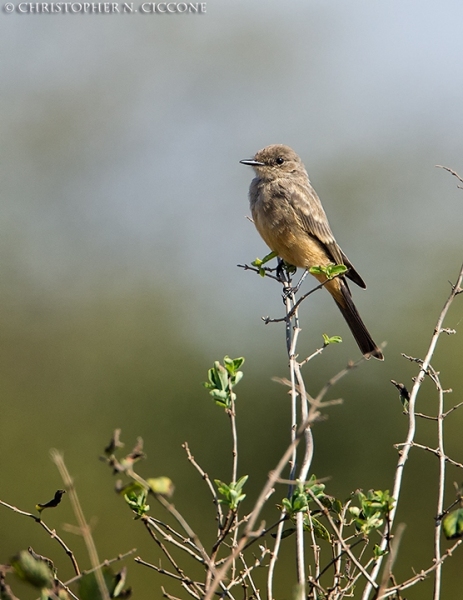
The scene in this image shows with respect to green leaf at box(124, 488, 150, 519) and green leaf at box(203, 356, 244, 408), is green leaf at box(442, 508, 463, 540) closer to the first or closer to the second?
green leaf at box(203, 356, 244, 408)

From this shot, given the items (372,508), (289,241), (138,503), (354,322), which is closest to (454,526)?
(372,508)

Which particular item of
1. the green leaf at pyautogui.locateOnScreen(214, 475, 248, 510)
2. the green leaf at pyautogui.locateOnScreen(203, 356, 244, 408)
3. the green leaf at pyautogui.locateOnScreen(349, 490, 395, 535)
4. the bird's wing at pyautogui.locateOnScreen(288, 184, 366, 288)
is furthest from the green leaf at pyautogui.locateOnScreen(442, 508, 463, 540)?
the bird's wing at pyautogui.locateOnScreen(288, 184, 366, 288)

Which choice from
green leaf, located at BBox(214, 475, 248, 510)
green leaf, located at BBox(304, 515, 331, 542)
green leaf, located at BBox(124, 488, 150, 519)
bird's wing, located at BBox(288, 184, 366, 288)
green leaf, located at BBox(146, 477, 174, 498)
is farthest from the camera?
bird's wing, located at BBox(288, 184, 366, 288)

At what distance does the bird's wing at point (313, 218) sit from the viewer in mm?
6762

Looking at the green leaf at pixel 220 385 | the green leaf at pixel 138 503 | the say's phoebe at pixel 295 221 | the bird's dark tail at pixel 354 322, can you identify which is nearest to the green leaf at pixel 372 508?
the green leaf at pixel 220 385

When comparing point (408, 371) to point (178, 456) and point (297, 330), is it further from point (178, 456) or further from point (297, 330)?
point (297, 330)

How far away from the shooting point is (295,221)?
664cm

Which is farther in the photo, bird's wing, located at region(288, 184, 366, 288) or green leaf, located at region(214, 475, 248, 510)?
bird's wing, located at region(288, 184, 366, 288)

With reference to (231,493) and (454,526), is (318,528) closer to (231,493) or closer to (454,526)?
(231,493)

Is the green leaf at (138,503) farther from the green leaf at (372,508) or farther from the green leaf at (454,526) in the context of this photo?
the green leaf at (454,526)

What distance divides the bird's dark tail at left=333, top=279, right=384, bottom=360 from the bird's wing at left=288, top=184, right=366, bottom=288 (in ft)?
0.79

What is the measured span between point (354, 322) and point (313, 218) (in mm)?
842

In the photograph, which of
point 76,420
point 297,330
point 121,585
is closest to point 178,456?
point 76,420

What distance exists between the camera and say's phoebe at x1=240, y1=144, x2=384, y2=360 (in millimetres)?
6434
